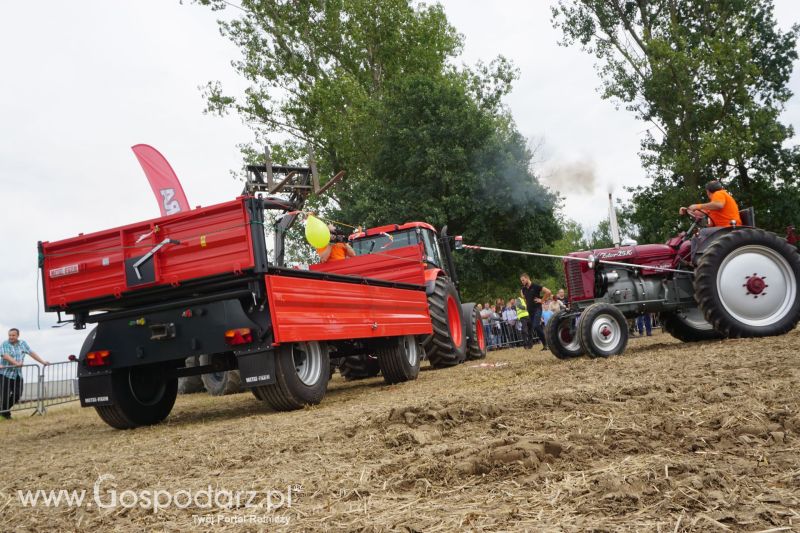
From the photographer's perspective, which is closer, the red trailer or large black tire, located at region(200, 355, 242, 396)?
the red trailer

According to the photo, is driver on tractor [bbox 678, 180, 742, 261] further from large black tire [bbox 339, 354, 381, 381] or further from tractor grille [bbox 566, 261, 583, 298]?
large black tire [bbox 339, 354, 381, 381]

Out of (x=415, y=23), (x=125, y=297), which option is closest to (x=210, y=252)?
(x=125, y=297)

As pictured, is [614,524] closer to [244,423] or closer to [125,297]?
[244,423]

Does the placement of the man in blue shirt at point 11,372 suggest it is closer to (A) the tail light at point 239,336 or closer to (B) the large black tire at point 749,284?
(A) the tail light at point 239,336

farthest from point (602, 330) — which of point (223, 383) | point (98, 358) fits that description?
point (223, 383)

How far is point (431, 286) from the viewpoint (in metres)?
11.0

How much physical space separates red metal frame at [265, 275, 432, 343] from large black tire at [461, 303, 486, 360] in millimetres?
4149

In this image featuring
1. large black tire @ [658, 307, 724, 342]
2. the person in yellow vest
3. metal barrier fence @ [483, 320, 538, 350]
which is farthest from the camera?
metal barrier fence @ [483, 320, 538, 350]

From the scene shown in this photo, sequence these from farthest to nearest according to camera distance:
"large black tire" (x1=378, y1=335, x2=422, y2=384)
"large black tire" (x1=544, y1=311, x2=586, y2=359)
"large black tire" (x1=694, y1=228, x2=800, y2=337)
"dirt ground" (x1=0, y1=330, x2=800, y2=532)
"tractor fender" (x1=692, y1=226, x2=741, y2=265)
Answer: "large black tire" (x1=378, y1=335, x2=422, y2=384), "large black tire" (x1=544, y1=311, x2=586, y2=359), "tractor fender" (x1=692, y1=226, x2=741, y2=265), "large black tire" (x1=694, y1=228, x2=800, y2=337), "dirt ground" (x1=0, y1=330, x2=800, y2=532)

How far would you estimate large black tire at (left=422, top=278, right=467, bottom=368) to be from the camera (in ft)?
35.7

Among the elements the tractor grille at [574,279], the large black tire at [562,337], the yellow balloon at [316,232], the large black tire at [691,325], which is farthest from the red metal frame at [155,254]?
the large black tire at [691,325]

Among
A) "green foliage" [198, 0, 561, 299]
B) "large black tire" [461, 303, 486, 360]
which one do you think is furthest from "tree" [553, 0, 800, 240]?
"large black tire" [461, 303, 486, 360]

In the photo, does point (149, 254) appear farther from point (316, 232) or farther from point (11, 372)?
point (11, 372)

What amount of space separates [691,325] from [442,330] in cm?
358
